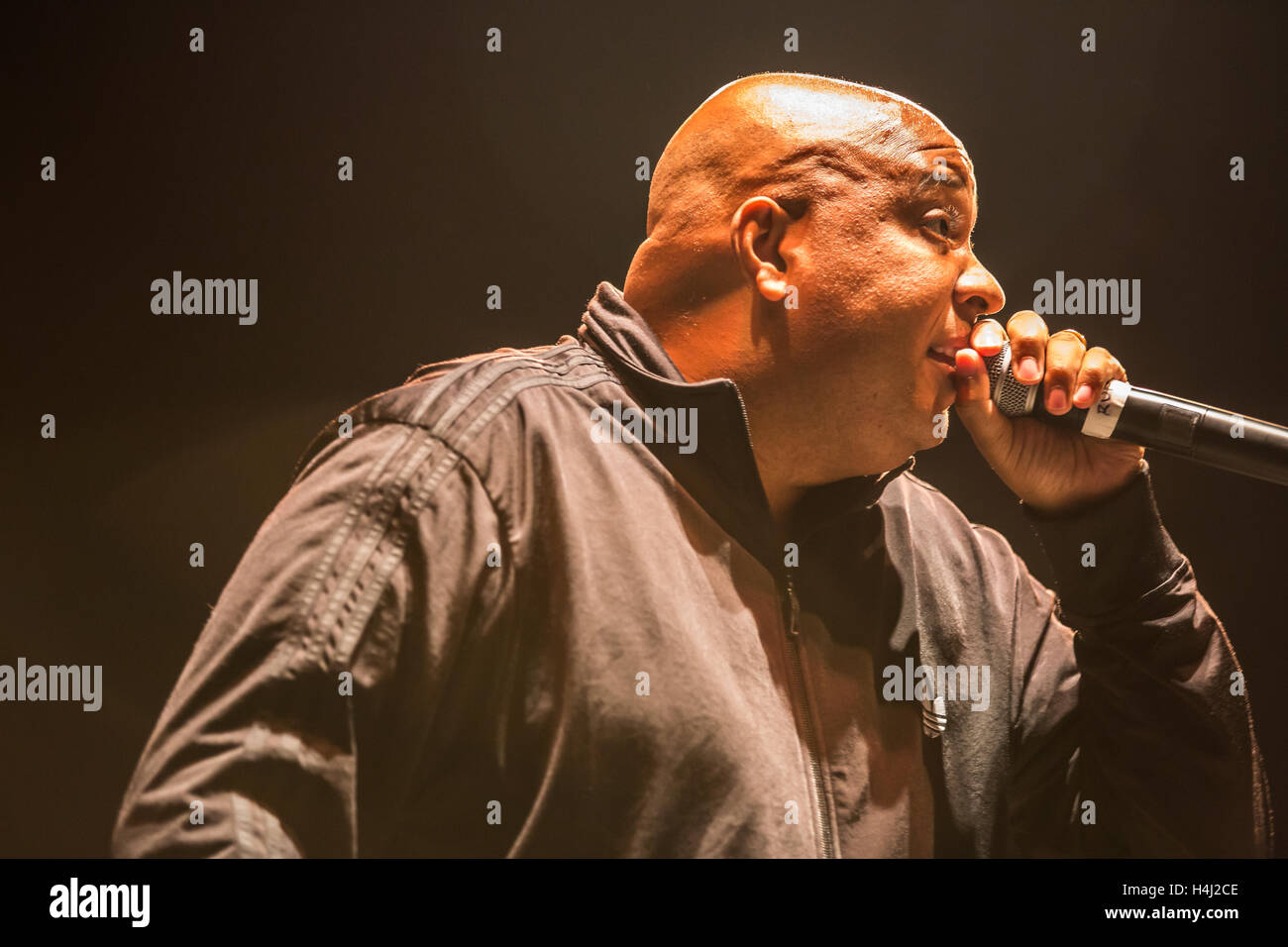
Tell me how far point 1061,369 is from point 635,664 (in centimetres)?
65

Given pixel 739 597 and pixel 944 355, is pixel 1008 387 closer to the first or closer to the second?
pixel 944 355

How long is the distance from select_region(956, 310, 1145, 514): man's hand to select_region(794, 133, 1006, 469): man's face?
4 centimetres

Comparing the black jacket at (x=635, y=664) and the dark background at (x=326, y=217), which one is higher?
the dark background at (x=326, y=217)

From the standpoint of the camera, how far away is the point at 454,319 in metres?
1.51

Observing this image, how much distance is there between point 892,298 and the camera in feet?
4.14

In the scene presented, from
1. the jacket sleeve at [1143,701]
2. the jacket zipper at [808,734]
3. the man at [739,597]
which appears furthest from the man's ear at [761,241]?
the jacket sleeve at [1143,701]

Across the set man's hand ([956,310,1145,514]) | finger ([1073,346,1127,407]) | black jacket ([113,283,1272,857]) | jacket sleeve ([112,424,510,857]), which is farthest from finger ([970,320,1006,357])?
jacket sleeve ([112,424,510,857])

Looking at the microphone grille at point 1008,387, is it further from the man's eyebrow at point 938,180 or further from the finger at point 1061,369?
the man's eyebrow at point 938,180

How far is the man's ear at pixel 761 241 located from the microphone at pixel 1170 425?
0.30 metres

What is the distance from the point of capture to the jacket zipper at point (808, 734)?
1191 millimetres

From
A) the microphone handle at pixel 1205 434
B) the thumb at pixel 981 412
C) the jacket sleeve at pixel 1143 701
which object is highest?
the thumb at pixel 981 412

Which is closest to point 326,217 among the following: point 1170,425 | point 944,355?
point 944,355

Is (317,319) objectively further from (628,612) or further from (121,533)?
(628,612)

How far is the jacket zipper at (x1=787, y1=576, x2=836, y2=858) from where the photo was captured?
1.19 m
